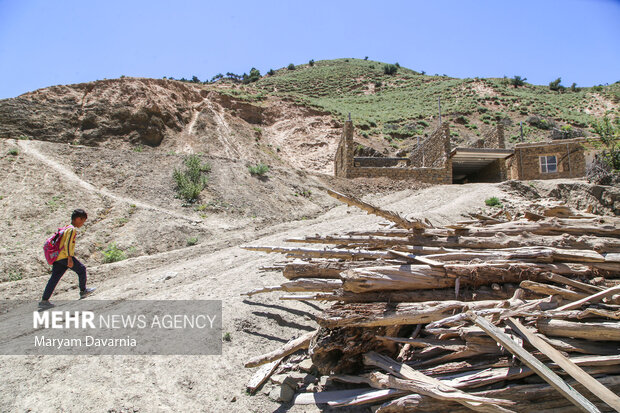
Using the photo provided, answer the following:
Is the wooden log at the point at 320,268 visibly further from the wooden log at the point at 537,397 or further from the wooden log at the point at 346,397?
the wooden log at the point at 537,397

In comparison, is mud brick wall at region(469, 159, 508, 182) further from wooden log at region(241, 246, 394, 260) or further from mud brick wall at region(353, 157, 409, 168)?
wooden log at region(241, 246, 394, 260)

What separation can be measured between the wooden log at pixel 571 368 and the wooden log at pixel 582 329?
0.76ft

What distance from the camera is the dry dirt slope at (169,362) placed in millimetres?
2936

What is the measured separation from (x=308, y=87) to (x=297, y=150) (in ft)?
112

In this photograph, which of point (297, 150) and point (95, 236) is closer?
point (95, 236)

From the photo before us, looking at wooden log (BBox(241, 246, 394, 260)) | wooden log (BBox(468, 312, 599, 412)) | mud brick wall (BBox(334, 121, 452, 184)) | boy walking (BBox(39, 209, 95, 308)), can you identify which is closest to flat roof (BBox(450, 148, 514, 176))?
mud brick wall (BBox(334, 121, 452, 184))

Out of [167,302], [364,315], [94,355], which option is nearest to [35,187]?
[167,302]

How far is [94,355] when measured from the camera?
355 centimetres

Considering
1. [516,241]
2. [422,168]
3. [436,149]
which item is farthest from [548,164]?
[516,241]

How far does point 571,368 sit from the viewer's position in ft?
7.45

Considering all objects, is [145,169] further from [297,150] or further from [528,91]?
Answer: [528,91]

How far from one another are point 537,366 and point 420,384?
31.9 inches

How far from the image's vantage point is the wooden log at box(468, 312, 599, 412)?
2076mm

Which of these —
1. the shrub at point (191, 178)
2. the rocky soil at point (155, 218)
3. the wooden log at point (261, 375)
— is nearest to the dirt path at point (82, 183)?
the rocky soil at point (155, 218)
